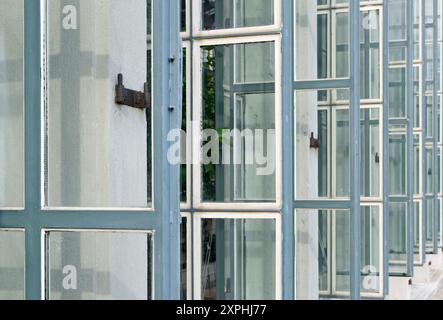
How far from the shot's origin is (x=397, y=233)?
13.0 m

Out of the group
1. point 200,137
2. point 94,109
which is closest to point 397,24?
point 200,137

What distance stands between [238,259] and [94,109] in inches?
104

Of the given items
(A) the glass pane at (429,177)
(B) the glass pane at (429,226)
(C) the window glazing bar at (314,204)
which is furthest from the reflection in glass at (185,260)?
(B) the glass pane at (429,226)

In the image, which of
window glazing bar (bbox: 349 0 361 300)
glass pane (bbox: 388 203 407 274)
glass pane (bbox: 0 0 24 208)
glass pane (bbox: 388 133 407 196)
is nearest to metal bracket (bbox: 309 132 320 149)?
window glazing bar (bbox: 349 0 361 300)

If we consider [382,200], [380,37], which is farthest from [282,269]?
[380,37]

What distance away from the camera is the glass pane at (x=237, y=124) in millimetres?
4871

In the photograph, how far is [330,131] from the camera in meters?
7.87

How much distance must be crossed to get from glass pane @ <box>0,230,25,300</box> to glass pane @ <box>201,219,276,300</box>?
6.43ft

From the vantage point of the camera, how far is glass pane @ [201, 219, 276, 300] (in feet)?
16.4

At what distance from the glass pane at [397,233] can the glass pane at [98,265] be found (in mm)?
10042

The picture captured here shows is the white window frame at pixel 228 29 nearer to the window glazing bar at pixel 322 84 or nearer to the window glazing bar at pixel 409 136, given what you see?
the window glazing bar at pixel 322 84

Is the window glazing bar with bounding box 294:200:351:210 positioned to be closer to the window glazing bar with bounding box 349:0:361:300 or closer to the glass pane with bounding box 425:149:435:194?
the window glazing bar with bounding box 349:0:361:300

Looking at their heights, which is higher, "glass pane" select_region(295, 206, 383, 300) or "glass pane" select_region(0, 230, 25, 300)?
"glass pane" select_region(0, 230, 25, 300)

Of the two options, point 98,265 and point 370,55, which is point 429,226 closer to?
point 370,55
